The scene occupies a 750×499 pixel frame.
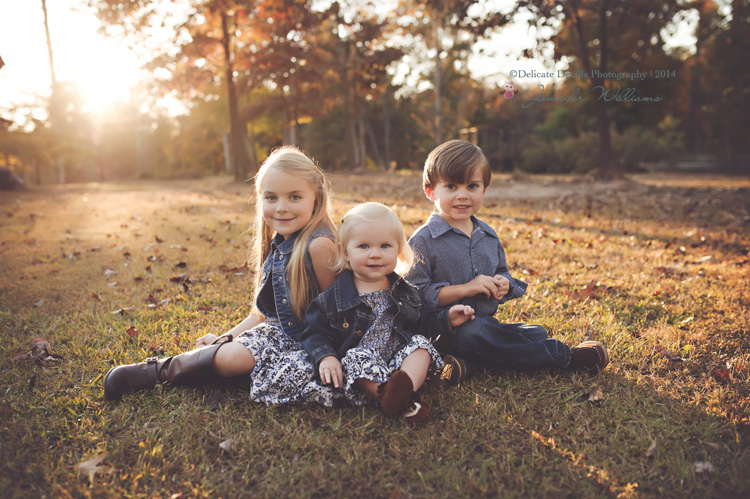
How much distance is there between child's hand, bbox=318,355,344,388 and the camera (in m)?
2.14

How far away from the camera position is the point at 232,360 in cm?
236

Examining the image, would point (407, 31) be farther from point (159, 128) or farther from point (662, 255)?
point (159, 128)

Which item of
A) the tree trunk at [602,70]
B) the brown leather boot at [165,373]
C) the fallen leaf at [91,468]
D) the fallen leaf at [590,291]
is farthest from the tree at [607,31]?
the fallen leaf at [91,468]

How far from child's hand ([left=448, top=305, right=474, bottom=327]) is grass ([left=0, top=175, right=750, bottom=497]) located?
34 cm

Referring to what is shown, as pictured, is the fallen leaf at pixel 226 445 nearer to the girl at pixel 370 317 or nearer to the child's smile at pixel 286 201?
the girl at pixel 370 317

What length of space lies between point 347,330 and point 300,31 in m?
18.3

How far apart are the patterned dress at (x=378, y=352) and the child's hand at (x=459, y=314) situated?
19cm

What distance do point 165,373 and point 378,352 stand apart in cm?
114

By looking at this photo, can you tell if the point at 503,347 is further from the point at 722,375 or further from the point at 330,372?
the point at 722,375

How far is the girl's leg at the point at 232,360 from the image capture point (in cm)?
236

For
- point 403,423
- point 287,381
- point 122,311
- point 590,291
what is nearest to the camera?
point 403,423

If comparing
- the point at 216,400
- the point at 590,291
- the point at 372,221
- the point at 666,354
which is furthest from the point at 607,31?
the point at 216,400

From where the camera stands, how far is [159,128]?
4841 cm

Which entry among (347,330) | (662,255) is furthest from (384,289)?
(662,255)
